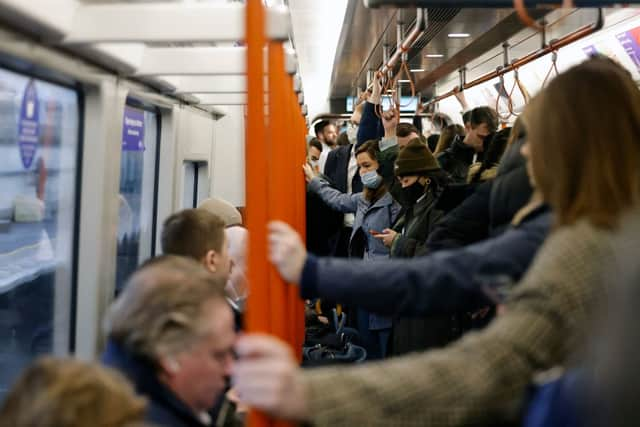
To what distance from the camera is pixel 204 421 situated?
1.80 m

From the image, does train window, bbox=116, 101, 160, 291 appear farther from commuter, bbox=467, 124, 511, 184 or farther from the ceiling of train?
the ceiling of train

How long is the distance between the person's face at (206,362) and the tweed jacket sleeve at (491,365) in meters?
0.52

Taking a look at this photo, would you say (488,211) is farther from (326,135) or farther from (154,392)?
(326,135)

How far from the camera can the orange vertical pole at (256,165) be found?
4.99 feet

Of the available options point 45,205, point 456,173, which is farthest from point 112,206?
point 456,173

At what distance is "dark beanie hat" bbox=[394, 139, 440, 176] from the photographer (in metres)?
3.93

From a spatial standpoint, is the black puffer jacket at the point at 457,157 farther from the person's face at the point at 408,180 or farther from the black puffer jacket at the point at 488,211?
the black puffer jacket at the point at 488,211

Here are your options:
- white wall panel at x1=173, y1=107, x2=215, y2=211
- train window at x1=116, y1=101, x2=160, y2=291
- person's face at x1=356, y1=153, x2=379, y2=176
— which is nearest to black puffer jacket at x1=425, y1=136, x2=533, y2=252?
train window at x1=116, y1=101, x2=160, y2=291

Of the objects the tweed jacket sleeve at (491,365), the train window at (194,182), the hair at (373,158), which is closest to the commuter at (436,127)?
the hair at (373,158)

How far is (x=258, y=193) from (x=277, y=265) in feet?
0.56

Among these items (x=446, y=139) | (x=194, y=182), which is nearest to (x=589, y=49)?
(x=446, y=139)

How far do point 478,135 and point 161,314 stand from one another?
10.9ft

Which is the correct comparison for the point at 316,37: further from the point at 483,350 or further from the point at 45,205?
the point at 483,350

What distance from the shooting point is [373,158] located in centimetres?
479
